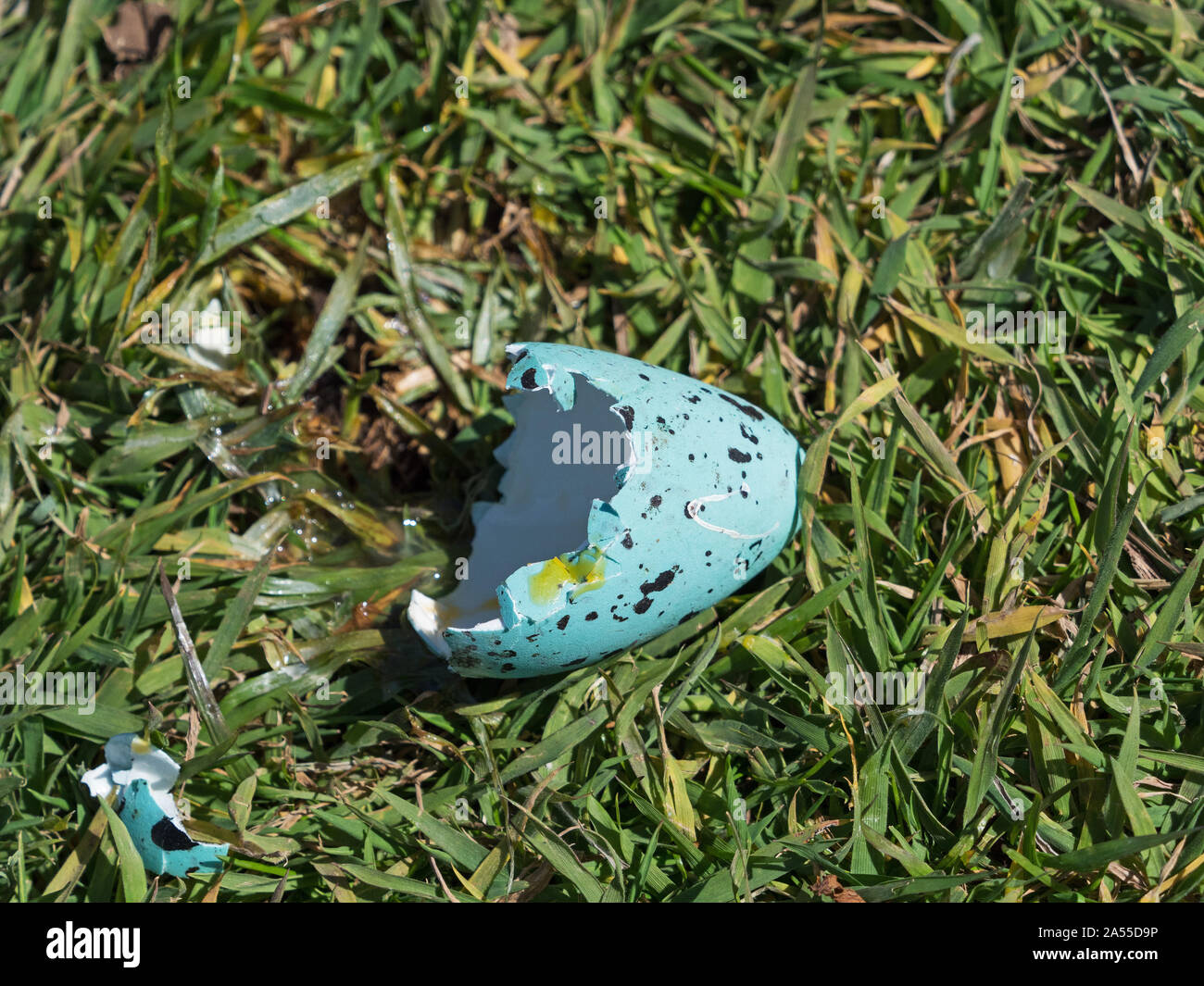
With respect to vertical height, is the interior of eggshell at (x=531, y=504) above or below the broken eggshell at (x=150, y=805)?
above

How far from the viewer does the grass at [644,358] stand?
219 centimetres

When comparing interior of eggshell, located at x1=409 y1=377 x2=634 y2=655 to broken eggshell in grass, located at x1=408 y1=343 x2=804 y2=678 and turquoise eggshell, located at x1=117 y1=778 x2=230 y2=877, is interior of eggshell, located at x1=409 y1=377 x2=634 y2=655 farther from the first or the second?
turquoise eggshell, located at x1=117 y1=778 x2=230 y2=877

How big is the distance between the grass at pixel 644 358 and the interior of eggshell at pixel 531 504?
5.8 inches

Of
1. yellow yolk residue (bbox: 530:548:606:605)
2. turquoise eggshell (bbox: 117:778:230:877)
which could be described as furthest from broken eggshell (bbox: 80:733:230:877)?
yellow yolk residue (bbox: 530:548:606:605)

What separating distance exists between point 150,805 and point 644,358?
172 centimetres

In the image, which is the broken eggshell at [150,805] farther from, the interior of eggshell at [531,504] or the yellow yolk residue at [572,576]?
the yellow yolk residue at [572,576]

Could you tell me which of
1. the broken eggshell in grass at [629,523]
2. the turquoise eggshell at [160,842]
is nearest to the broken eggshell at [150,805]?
the turquoise eggshell at [160,842]

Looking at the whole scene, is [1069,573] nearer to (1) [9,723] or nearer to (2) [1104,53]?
(2) [1104,53]

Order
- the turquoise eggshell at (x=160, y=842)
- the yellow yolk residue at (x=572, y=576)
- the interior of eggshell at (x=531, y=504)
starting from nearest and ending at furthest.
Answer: the yellow yolk residue at (x=572, y=576)
the turquoise eggshell at (x=160, y=842)
the interior of eggshell at (x=531, y=504)

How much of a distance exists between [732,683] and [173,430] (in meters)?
1.72

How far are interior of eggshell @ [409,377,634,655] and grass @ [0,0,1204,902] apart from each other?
0.15 m

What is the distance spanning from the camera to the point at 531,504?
2559 millimetres

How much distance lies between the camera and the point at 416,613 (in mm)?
2260

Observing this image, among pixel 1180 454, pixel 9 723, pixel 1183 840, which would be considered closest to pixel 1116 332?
pixel 1180 454
